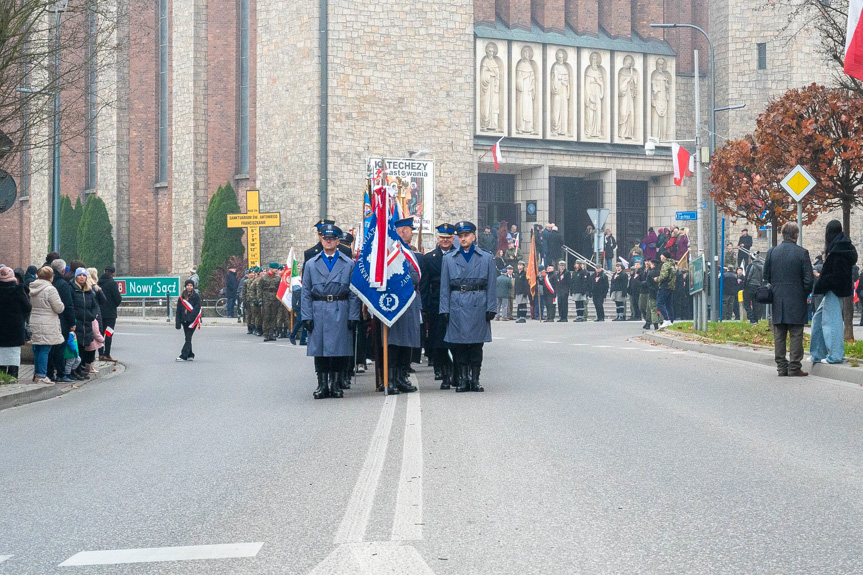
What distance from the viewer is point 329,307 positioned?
42.6 ft

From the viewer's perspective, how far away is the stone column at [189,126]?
46594 millimetres

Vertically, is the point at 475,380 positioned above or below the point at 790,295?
below

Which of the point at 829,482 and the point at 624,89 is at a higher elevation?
the point at 624,89

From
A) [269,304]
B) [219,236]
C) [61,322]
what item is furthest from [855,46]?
[219,236]

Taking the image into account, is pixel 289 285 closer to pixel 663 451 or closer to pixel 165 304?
pixel 165 304

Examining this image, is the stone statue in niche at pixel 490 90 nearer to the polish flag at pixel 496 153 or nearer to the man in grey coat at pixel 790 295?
the polish flag at pixel 496 153

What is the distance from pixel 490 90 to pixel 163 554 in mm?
40969

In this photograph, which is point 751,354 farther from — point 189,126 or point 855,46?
point 189,126

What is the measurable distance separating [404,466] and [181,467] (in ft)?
5.25

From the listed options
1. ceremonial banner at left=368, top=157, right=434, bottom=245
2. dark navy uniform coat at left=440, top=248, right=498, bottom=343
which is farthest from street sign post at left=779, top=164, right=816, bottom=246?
ceremonial banner at left=368, top=157, right=434, bottom=245

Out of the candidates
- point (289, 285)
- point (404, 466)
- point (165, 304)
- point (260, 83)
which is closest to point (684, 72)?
point (260, 83)

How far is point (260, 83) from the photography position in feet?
149

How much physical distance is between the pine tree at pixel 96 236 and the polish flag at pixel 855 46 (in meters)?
40.5

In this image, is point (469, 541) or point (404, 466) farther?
point (404, 466)
